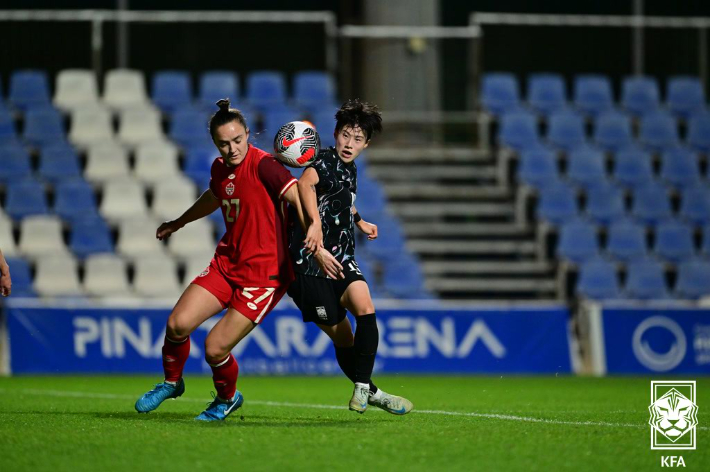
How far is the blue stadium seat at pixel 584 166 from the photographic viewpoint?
57.4 feet

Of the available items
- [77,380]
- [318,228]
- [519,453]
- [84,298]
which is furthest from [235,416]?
[84,298]

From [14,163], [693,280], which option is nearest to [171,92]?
[14,163]

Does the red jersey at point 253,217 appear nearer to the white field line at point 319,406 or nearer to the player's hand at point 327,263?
the player's hand at point 327,263

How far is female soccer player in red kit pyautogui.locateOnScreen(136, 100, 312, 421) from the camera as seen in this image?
688 cm

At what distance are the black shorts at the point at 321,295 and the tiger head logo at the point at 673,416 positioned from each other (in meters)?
1.98

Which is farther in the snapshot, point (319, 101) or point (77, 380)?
point (319, 101)

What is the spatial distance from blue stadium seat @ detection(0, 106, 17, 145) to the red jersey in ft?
34.5

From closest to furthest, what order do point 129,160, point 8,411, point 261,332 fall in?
point 8,411
point 261,332
point 129,160

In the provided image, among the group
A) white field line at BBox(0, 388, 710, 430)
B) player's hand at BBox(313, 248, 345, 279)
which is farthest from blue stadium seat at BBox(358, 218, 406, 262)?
player's hand at BBox(313, 248, 345, 279)

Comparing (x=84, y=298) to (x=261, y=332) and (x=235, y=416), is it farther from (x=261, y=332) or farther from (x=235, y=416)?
(x=235, y=416)

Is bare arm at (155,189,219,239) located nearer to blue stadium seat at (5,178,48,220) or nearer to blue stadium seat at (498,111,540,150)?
blue stadium seat at (5,178,48,220)

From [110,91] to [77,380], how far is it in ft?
20.8

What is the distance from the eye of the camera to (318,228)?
6.70m

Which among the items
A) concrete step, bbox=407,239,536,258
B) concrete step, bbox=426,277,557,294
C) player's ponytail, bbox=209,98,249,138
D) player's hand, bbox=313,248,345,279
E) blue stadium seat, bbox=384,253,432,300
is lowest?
concrete step, bbox=426,277,557,294
